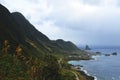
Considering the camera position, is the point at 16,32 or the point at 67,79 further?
the point at 16,32

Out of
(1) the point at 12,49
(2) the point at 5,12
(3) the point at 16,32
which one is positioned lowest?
(1) the point at 12,49

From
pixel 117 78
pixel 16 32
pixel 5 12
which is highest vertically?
pixel 5 12

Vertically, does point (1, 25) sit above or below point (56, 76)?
above

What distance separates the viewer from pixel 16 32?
14712 centimetres

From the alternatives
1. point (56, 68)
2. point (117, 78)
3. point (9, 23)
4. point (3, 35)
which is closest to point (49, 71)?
point (56, 68)

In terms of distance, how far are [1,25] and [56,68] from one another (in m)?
55.6

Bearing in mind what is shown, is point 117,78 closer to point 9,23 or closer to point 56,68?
point 9,23

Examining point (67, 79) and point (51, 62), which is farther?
point (67, 79)

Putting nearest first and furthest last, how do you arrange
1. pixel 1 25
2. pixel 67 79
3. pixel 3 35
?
pixel 67 79
pixel 3 35
pixel 1 25

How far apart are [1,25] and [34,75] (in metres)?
115

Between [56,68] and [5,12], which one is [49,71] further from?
[5,12]

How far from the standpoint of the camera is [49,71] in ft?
244

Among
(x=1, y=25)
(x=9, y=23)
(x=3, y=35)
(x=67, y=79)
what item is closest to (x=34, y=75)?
(x=67, y=79)

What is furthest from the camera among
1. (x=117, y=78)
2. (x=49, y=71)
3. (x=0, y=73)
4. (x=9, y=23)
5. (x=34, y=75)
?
(x=117, y=78)
